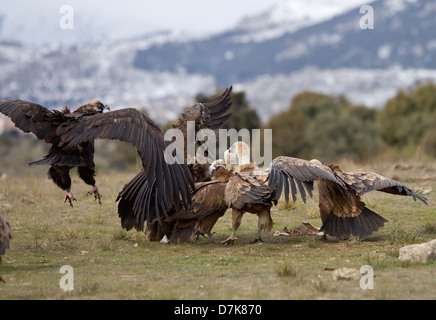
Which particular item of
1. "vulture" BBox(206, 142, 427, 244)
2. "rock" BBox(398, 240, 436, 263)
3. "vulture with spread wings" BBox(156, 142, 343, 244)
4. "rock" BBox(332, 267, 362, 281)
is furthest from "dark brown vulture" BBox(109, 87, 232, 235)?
"rock" BBox(398, 240, 436, 263)

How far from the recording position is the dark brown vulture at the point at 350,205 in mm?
8734

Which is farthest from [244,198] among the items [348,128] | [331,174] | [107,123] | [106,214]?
[348,128]

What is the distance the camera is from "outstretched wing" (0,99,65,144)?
9117mm

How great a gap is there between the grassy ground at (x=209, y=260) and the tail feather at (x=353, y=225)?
0.53ft

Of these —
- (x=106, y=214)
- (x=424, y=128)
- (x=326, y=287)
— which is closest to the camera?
(x=326, y=287)

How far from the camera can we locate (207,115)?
10.2 metres

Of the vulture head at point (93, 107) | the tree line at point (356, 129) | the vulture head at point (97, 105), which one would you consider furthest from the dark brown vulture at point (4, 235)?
the tree line at point (356, 129)

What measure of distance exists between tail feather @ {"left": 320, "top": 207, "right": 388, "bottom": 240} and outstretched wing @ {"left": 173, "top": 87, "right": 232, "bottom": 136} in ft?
8.06

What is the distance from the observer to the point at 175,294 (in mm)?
6070

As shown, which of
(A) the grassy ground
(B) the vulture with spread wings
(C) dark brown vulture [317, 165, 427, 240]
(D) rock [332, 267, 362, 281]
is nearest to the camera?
Result: (A) the grassy ground

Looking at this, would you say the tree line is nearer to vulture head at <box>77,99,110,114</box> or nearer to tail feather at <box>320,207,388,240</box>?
vulture head at <box>77,99,110,114</box>

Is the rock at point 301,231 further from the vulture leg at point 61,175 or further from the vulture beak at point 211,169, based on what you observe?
the vulture leg at point 61,175

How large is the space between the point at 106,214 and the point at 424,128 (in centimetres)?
3586

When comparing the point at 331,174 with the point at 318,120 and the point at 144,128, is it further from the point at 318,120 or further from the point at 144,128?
the point at 318,120
